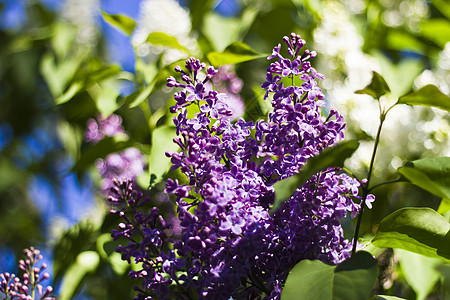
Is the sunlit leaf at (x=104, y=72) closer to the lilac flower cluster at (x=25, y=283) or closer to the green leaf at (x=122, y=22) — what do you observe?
the green leaf at (x=122, y=22)

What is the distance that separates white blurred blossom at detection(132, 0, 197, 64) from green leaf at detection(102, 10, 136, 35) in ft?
0.75

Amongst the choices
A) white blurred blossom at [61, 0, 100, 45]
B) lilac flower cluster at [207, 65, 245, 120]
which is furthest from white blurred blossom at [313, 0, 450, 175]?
white blurred blossom at [61, 0, 100, 45]

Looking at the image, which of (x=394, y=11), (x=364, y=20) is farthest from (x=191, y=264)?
(x=394, y=11)

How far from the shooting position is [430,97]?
0.39 meters

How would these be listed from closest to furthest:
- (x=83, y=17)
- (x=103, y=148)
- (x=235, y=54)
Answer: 1. (x=235, y=54)
2. (x=103, y=148)
3. (x=83, y=17)

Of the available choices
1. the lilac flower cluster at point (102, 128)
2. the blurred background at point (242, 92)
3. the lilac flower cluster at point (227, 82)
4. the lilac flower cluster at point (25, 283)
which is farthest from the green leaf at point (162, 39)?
the lilac flower cluster at point (25, 283)

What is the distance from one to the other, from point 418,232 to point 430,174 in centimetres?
7

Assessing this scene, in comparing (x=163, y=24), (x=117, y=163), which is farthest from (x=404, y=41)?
(x=117, y=163)

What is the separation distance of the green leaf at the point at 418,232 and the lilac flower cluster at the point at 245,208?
0.04m

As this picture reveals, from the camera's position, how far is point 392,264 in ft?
2.15

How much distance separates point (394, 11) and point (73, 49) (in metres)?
0.96

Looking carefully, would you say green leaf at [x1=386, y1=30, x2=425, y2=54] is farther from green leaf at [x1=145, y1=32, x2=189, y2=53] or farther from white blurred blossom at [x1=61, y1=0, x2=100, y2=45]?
white blurred blossom at [x1=61, y1=0, x2=100, y2=45]

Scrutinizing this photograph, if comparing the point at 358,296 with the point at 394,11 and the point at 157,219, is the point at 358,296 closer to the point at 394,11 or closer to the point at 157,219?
the point at 157,219

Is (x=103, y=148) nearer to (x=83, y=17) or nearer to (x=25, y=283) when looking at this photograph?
(x=25, y=283)
